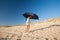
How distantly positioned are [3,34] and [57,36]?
132 centimetres

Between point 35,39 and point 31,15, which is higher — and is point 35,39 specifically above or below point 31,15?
below

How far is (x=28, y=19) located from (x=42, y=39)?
0.92 meters

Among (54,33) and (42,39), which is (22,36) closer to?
(42,39)

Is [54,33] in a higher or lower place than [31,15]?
lower

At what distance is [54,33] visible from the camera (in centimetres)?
450

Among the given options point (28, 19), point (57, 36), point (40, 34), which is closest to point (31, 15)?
point (28, 19)

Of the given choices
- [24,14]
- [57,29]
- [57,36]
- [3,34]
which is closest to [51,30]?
[57,29]

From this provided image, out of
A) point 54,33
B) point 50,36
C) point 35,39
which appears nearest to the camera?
point 35,39

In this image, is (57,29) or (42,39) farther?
(57,29)

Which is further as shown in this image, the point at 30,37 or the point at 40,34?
the point at 40,34

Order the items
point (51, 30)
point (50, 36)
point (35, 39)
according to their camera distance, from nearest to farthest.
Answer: point (35, 39), point (50, 36), point (51, 30)

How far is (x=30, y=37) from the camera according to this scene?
13.2ft

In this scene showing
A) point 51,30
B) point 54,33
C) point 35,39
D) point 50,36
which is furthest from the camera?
point 51,30

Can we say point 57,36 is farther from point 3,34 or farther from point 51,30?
point 3,34
